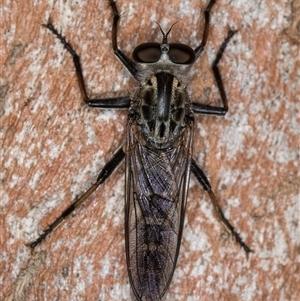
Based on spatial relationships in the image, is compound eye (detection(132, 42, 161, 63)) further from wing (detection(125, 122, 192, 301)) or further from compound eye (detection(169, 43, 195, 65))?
wing (detection(125, 122, 192, 301))

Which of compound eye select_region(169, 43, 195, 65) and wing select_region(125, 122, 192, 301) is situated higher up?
compound eye select_region(169, 43, 195, 65)

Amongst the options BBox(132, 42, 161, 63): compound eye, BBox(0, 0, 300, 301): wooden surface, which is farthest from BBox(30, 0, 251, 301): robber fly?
BBox(0, 0, 300, 301): wooden surface

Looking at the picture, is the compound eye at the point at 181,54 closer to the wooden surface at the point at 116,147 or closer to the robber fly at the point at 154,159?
the robber fly at the point at 154,159

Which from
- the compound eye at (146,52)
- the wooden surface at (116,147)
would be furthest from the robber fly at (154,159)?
the wooden surface at (116,147)

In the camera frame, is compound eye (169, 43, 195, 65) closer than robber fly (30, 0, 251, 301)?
No

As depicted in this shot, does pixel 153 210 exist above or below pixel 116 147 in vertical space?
below

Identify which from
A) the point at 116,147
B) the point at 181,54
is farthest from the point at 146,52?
the point at 116,147

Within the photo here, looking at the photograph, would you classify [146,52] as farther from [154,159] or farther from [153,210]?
[153,210]
